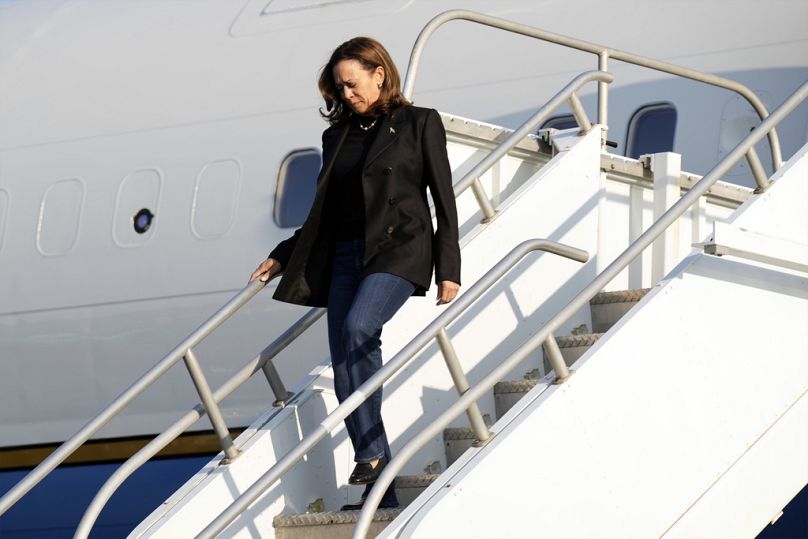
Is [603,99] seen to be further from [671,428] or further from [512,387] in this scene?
[671,428]

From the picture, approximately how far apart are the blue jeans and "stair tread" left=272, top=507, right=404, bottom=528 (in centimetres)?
17

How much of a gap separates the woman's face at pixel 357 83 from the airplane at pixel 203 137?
3.02 meters

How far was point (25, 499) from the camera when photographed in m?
8.28

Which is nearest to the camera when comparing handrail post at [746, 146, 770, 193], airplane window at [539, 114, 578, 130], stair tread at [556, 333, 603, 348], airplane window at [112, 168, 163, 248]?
handrail post at [746, 146, 770, 193]

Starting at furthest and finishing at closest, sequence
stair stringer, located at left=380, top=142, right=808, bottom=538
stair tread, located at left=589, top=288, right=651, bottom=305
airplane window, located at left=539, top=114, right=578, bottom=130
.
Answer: airplane window, located at left=539, top=114, right=578, bottom=130 < stair tread, located at left=589, top=288, right=651, bottom=305 < stair stringer, located at left=380, top=142, right=808, bottom=538

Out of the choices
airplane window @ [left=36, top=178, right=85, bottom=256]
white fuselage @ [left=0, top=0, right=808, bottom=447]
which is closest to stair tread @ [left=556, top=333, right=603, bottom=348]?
white fuselage @ [left=0, top=0, right=808, bottom=447]

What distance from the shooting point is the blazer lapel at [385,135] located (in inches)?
170

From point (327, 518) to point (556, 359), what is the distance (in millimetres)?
899

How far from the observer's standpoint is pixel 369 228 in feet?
14.0

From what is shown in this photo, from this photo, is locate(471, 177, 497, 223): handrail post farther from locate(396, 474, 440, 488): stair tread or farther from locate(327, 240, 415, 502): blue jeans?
locate(396, 474, 440, 488): stair tread

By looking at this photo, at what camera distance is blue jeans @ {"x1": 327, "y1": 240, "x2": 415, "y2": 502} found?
422cm

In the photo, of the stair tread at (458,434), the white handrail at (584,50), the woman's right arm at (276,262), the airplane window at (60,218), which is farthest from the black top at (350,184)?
the airplane window at (60,218)

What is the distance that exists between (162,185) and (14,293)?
4.00 ft

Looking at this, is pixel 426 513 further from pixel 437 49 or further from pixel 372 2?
pixel 372 2
